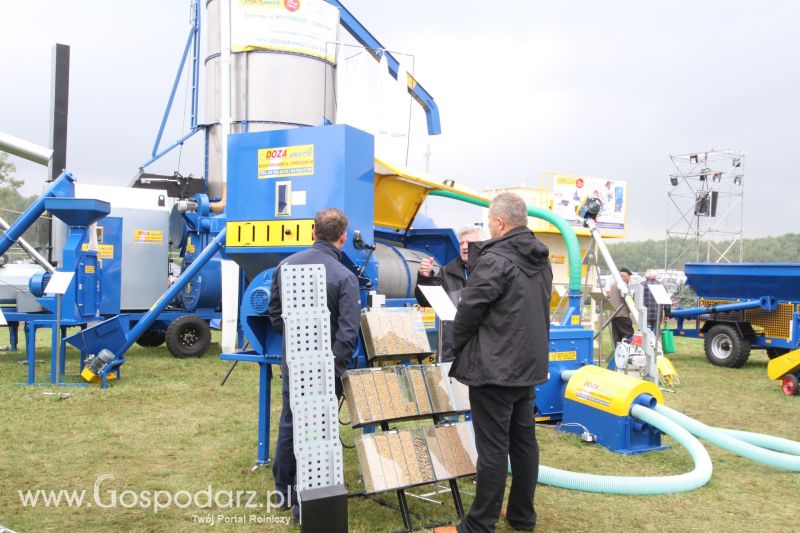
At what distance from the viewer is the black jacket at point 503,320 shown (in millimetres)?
3592

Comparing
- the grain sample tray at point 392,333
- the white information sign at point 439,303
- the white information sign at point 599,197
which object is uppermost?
the white information sign at point 599,197

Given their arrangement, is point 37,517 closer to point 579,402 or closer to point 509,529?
point 509,529

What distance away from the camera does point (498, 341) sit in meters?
3.62

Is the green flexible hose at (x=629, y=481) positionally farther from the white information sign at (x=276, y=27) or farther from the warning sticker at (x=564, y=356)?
the white information sign at (x=276, y=27)

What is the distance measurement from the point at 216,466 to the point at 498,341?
8.45 ft

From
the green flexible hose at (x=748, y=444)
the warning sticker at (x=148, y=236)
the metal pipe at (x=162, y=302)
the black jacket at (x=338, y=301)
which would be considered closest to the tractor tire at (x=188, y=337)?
the warning sticker at (x=148, y=236)

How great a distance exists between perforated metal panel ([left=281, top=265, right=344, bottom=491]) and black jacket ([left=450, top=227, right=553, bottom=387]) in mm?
718

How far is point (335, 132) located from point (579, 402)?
3129 millimetres

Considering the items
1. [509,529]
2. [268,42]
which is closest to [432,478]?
[509,529]

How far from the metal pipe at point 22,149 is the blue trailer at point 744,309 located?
35.9 feet

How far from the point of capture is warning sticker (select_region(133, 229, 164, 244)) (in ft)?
37.2

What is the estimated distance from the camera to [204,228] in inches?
426

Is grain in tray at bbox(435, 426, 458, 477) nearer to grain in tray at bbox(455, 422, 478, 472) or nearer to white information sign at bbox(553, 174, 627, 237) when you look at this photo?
grain in tray at bbox(455, 422, 478, 472)

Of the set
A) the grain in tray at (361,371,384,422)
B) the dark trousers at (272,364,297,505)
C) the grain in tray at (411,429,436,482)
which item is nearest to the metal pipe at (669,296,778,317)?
the grain in tray at (411,429,436,482)
